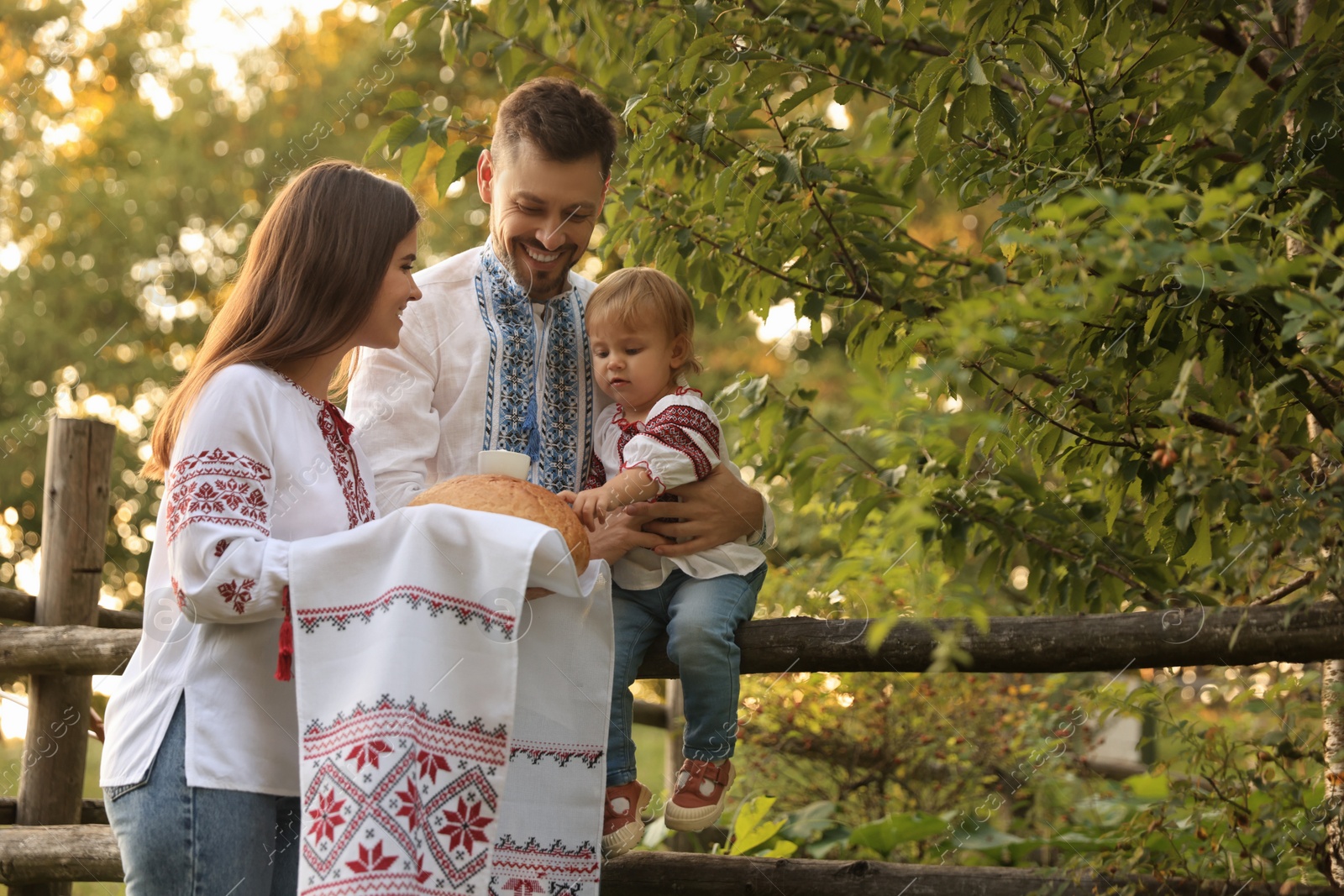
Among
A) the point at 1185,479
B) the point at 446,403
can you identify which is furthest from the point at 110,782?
the point at 1185,479

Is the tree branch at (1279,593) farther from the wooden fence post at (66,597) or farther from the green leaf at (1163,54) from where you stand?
the wooden fence post at (66,597)

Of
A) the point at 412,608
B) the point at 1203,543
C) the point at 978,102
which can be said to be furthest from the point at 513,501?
the point at 1203,543

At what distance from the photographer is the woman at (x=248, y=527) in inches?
74.3

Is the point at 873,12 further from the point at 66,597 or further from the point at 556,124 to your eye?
the point at 66,597

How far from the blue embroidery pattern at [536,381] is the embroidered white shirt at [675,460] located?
0.38 feet

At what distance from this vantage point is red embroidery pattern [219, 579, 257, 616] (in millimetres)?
1861

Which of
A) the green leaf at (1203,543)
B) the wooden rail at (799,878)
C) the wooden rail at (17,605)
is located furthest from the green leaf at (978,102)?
the wooden rail at (17,605)

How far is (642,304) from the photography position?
261 cm

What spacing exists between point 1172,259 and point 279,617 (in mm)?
1501

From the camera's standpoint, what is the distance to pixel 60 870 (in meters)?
3.38

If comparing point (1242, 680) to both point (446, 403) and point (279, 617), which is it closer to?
point (446, 403)

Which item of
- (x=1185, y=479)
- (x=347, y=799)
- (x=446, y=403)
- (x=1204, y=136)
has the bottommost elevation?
(x=347, y=799)

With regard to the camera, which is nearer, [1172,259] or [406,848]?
[1172,259]

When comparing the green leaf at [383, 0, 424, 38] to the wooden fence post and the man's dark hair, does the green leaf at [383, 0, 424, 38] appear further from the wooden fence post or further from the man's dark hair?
the wooden fence post
